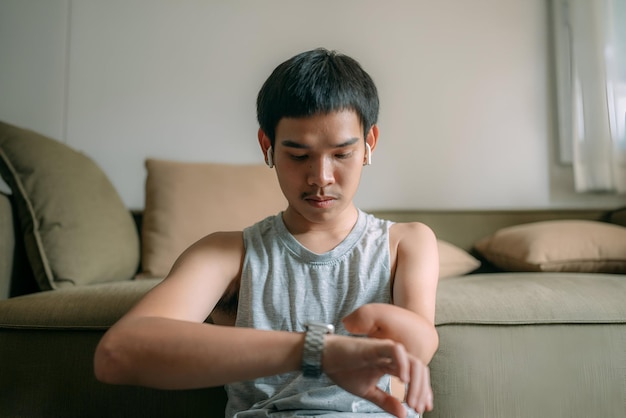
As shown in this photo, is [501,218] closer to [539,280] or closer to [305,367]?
[539,280]

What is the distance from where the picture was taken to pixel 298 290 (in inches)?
35.3

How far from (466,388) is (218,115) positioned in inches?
60.5

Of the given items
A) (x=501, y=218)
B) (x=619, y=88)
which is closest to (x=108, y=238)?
(x=501, y=218)

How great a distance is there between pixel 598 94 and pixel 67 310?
2.05 meters

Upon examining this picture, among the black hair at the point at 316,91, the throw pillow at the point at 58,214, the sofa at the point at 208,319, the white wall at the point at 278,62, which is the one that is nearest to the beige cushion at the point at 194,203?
the sofa at the point at 208,319

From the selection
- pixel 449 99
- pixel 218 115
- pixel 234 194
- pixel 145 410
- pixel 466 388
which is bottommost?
pixel 145 410

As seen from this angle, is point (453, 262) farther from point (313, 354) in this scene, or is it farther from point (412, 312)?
point (313, 354)

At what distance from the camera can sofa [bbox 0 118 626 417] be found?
1.09 m

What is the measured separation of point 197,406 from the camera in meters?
1.09

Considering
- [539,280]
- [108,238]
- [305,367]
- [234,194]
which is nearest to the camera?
[305,367]

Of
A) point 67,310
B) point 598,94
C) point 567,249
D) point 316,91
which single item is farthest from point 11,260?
point 598,94

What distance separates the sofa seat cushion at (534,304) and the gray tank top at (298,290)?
284 millimetres

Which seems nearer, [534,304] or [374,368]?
[374,368]

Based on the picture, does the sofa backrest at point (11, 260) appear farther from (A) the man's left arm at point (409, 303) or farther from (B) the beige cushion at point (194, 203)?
(A) the man's left arm at point (409, 303)
